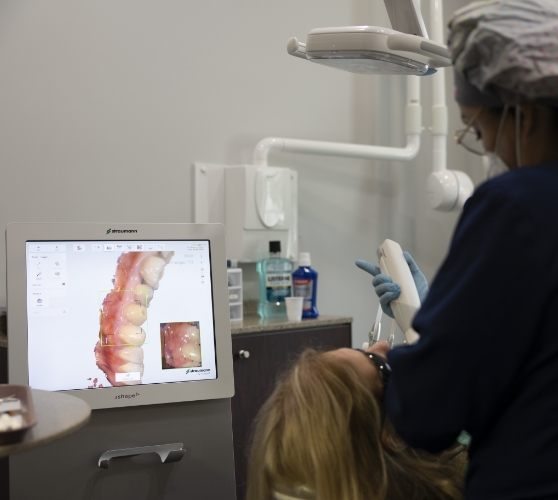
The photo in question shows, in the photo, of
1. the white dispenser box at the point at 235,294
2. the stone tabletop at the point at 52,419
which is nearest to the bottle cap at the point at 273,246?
the white dispenser box at the point at 235,294

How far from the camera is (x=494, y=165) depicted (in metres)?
0.89

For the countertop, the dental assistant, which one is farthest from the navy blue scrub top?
the countertop

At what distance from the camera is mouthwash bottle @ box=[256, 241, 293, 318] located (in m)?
2.43

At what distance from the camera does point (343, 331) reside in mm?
2346

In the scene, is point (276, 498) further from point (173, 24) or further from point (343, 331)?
point (173, 24)

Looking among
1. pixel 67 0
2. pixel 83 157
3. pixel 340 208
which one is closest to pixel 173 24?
pixel 67 0

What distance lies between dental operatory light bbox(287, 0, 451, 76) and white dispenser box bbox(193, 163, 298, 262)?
93 centimetres

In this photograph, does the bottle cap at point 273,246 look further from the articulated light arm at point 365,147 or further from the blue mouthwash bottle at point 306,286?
the articulated light arm at point 365,147

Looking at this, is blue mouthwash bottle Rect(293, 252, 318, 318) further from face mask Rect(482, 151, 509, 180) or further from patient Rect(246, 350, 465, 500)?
face mask Rect(482, 151, 509, 180)

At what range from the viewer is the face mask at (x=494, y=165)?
88 cm

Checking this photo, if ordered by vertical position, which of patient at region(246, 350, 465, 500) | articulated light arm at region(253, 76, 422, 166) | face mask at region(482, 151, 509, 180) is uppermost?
articulated light arm at region(253, 76, 422, 166)

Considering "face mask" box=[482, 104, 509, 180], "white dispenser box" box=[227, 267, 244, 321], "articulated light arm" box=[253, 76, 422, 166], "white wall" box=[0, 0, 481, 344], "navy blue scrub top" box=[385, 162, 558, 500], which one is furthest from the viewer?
"articulated light arm" box=[253, 76, 422, 166]

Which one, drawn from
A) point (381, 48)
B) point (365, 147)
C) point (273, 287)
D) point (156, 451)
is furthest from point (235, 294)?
point (381, 48)

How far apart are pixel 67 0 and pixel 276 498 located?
6.15 feet
